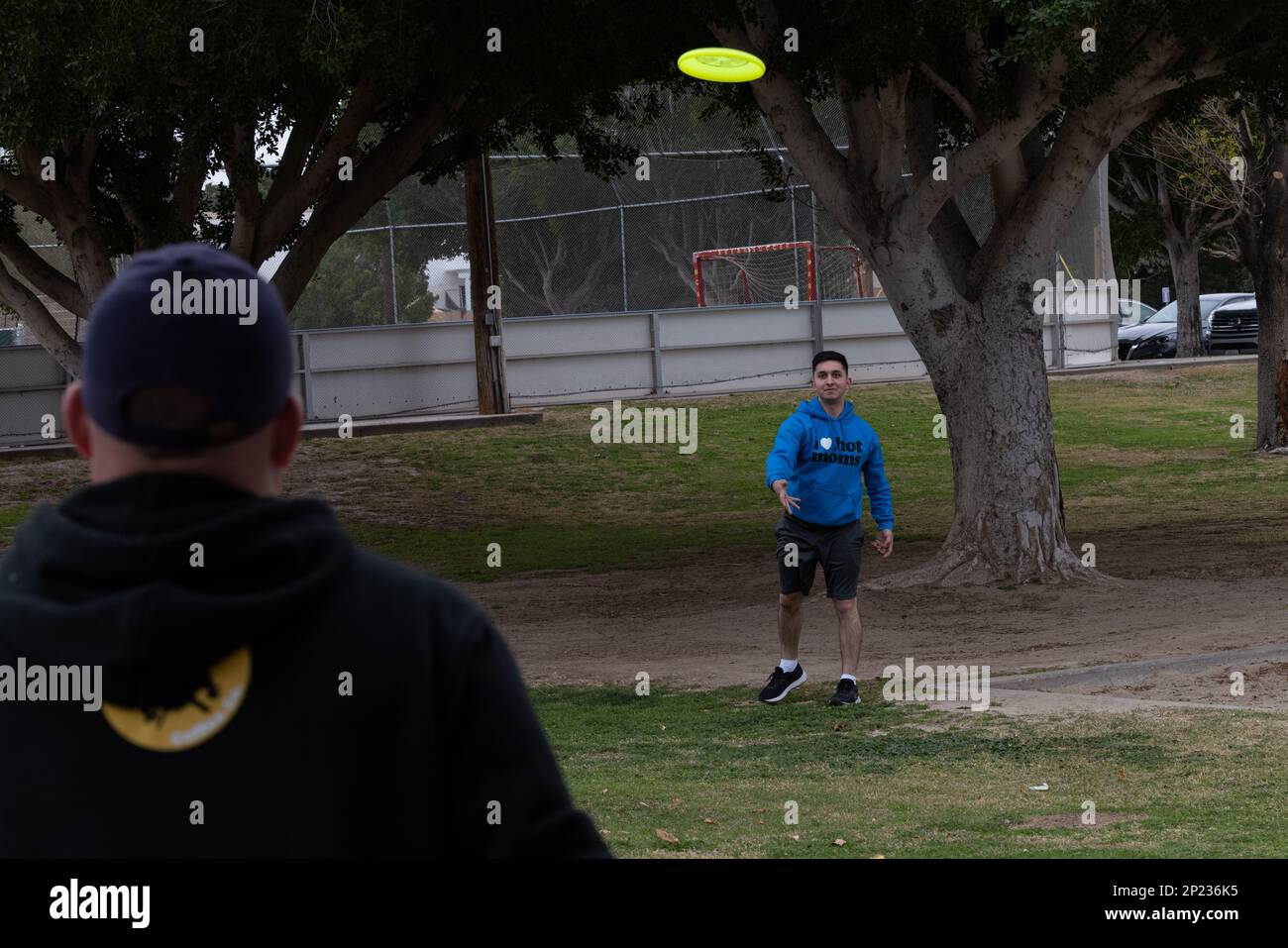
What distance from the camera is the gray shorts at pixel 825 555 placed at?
1005 cm

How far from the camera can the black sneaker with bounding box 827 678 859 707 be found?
998 centimetres

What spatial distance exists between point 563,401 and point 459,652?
28.6 meters

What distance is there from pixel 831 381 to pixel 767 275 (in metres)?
23.4

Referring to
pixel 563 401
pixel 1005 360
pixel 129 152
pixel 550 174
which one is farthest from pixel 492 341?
pixel 1005 360

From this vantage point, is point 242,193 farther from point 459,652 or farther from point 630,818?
point 459,652

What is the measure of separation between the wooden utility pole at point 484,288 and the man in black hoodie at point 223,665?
24464 millimetres

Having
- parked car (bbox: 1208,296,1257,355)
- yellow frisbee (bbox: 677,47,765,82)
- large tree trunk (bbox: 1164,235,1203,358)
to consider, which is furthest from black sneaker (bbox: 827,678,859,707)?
parked car (bbox: 1208,296,1257,355)

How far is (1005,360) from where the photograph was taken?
15.0 m

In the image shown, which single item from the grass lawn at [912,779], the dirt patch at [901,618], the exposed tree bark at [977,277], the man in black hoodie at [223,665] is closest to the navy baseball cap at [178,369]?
the man in black hoodie at [223,665]

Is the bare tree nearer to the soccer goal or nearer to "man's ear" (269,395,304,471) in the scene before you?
the soccer goal

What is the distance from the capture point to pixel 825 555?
10086mm

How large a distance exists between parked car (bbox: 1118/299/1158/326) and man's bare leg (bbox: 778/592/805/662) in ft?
114

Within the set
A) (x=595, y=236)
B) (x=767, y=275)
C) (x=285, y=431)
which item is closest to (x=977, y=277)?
(x=285, y=431)

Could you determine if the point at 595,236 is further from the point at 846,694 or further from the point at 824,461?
the point at 846,694
